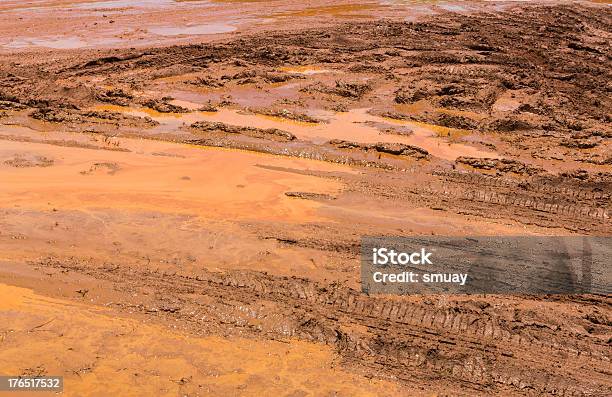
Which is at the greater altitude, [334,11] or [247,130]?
[334,11]

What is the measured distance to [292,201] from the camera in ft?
30.8

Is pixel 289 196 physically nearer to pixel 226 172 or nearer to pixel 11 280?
pixel 226 172

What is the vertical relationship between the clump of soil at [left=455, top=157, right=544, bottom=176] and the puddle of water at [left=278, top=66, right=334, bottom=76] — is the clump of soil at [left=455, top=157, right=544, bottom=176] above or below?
below

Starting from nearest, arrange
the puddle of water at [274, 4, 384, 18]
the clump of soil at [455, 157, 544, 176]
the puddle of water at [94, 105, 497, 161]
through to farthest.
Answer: the clump of soil at [455, 157, 544, 176], the puddle of water at [94, 105, 497, 161], the puddle of water at [274, 4, 384, 18]

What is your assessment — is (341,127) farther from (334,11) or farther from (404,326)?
(334,11)

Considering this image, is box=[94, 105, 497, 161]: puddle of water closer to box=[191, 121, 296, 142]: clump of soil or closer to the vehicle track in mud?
box=[191, 121, 296, 142]: clump of soil

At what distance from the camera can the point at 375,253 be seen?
7.86 metres

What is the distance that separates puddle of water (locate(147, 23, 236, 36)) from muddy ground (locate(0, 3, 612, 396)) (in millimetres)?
3470

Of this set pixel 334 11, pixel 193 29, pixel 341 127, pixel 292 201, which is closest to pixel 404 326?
pixel 292 201

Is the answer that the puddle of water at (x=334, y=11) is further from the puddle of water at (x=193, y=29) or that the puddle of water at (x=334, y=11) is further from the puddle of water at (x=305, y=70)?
the puddle of water at (x=305, y=70)

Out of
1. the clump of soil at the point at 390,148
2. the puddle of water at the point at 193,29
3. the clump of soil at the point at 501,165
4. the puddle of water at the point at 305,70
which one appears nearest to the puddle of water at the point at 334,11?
the puddle of water at the point at 193,29

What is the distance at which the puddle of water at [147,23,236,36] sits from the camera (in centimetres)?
2147

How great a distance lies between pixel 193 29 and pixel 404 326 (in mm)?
19306

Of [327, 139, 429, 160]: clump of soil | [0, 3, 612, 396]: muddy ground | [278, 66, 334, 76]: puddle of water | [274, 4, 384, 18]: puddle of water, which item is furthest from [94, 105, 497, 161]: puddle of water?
[274, 4, 384, 18]: puddle of water
